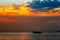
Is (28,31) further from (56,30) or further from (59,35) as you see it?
(59,35)

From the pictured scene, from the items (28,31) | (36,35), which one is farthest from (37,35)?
(28,31)

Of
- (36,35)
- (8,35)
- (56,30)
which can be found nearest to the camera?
(56,30)

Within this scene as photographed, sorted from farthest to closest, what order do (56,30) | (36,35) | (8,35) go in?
(36,35) < (8,35) < (56,30)

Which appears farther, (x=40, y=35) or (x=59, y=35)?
(x=40, y=35)

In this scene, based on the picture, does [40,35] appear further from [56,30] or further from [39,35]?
[56,30]

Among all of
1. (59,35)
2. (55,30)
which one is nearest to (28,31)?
(55,30)

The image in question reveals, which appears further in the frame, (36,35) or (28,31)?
(36,35)

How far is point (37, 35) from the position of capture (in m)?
10.6

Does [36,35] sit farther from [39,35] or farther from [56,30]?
[56,30]

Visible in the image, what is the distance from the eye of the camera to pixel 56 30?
884 centimetres

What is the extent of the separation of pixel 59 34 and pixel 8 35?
1836 millimetres

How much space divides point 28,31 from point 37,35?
1.70 m

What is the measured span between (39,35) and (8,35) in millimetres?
1344

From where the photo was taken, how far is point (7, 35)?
1007cm
